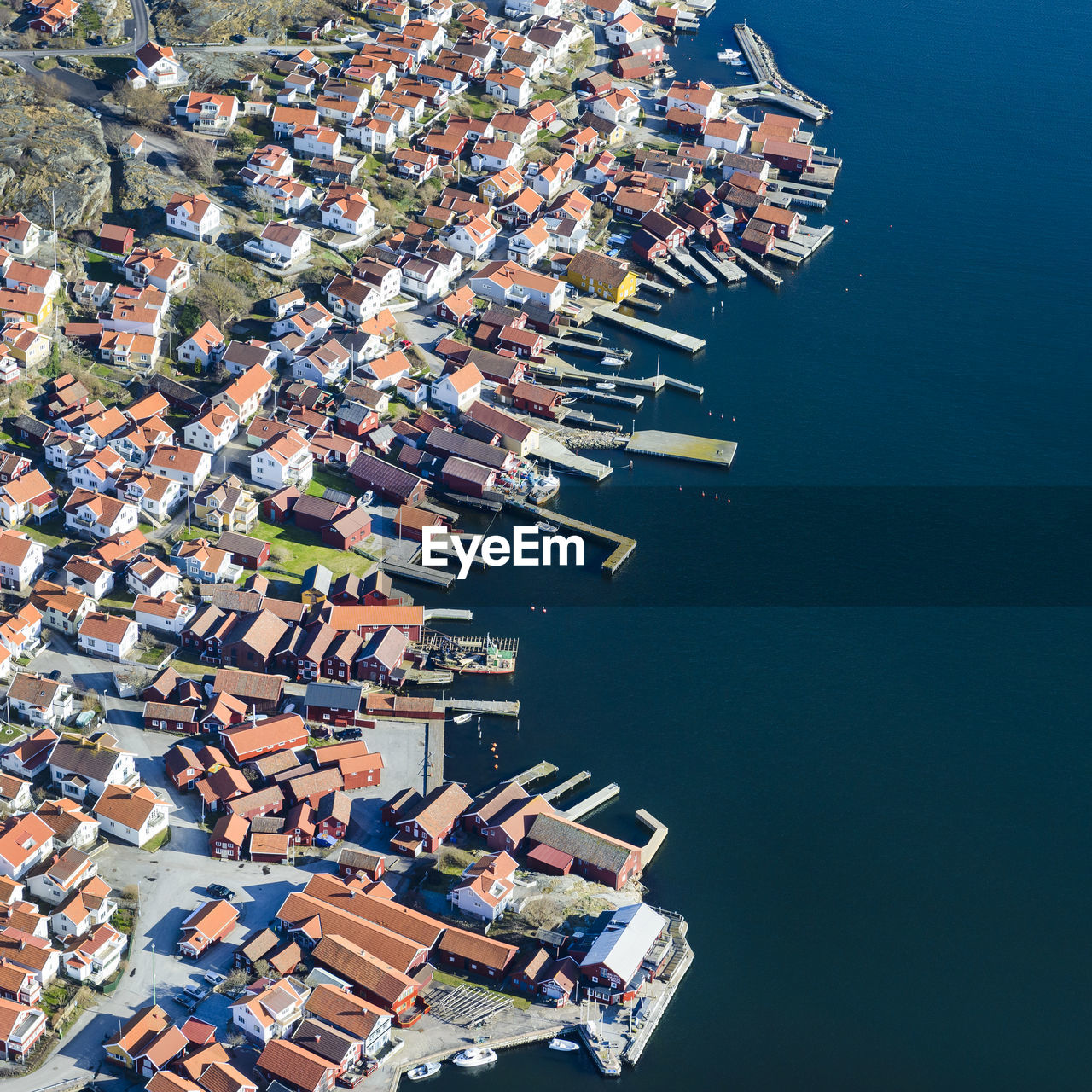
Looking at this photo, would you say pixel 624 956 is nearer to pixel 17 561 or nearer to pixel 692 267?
pixel 17 561

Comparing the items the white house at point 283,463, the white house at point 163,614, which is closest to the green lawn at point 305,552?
the white house at point 283,463

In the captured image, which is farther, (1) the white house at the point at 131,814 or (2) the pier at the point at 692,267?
(2) the pier at the point at 692,267

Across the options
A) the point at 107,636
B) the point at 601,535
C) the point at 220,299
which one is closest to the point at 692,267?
the point at 601,535

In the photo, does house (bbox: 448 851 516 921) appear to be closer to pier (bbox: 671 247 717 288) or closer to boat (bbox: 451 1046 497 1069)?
boat (bbox: 451 1046 497 1069)

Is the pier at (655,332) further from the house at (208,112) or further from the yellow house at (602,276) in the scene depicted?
the house at (208,112)

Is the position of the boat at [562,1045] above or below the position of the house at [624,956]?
below

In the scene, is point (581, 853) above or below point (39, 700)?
above
